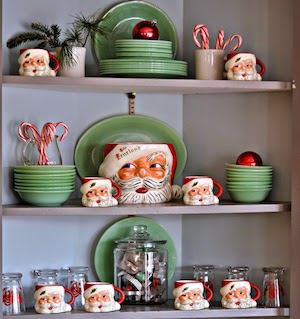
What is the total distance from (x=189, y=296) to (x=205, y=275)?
0.52 ft

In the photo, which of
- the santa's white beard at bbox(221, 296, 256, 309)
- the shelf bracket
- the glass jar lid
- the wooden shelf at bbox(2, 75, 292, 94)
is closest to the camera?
the wooden shelf at bbox(2, 75, 292, 94)

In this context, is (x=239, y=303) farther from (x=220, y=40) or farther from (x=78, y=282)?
(x=220, y=40)

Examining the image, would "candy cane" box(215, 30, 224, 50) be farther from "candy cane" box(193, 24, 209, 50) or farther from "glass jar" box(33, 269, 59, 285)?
"glass jar" box(33, 269, 59, 285)

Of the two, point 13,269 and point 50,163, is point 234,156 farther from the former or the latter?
point 13,269

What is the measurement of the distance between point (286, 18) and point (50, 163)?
34.0 inches

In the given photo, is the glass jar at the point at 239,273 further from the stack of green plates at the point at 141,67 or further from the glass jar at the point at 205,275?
the stack of green plates at the point at 141,67

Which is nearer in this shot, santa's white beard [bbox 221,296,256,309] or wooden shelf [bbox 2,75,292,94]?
wooden shelf [bbox 2,75,292,94]

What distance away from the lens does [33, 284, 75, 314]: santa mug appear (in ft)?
7.50

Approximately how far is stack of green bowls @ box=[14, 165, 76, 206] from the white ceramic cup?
1.66ft

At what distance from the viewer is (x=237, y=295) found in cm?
237

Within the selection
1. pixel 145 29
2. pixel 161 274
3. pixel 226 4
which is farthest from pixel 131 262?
pixel 226 4

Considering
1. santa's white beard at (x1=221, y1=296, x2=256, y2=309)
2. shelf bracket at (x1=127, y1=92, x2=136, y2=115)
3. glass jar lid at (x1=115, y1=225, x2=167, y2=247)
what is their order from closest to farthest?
santa's white beard at (x1=221, y1=296, x2=256, y2=309), glass jar lid at (x1=115, y1=225, x2=167, y2=247), shelf bracket at (x1=127, y1=92, x2=136, y2=115)

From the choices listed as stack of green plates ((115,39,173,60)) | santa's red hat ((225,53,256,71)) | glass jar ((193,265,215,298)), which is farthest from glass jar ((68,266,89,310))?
santa's red hat ((225,53,256,71))

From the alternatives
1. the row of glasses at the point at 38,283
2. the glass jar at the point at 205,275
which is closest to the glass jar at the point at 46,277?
the row of glasses at the point at 38,283
